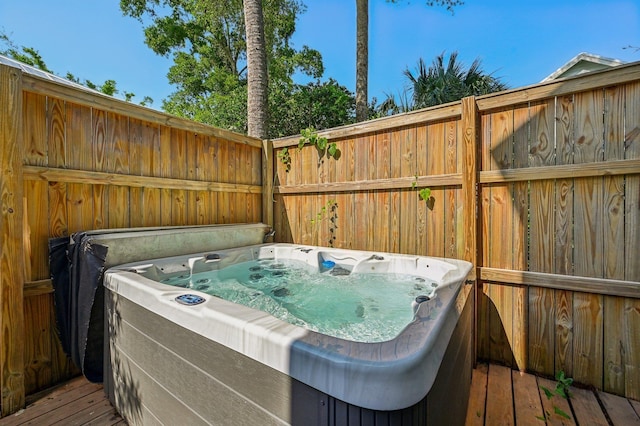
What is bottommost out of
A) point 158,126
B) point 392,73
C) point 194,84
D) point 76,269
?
point 76,269

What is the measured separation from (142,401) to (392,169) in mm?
2312

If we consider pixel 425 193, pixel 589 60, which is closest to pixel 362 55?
pixel 425 193

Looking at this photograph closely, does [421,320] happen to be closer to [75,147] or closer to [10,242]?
[10,242]

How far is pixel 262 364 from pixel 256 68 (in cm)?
373

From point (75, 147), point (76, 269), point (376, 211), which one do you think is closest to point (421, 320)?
point (376, 211)

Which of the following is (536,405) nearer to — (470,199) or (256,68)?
(470,199)

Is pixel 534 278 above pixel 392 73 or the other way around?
the other way around

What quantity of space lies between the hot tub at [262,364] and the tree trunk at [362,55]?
3769 mm

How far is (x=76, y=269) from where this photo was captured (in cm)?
174

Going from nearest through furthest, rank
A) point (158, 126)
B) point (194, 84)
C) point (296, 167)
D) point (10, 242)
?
1. point (10, 242)
2. point (158, 126)
3. point (296, 167)
4. point (194, 84)

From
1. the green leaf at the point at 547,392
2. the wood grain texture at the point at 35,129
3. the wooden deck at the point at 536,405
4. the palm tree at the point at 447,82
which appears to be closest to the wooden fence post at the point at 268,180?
the wood grain texture at the point at 35,129

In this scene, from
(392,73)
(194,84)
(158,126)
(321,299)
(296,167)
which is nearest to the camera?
(321,299)

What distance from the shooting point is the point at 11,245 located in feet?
5.30

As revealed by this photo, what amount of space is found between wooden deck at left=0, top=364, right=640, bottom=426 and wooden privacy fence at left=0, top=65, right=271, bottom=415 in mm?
172
